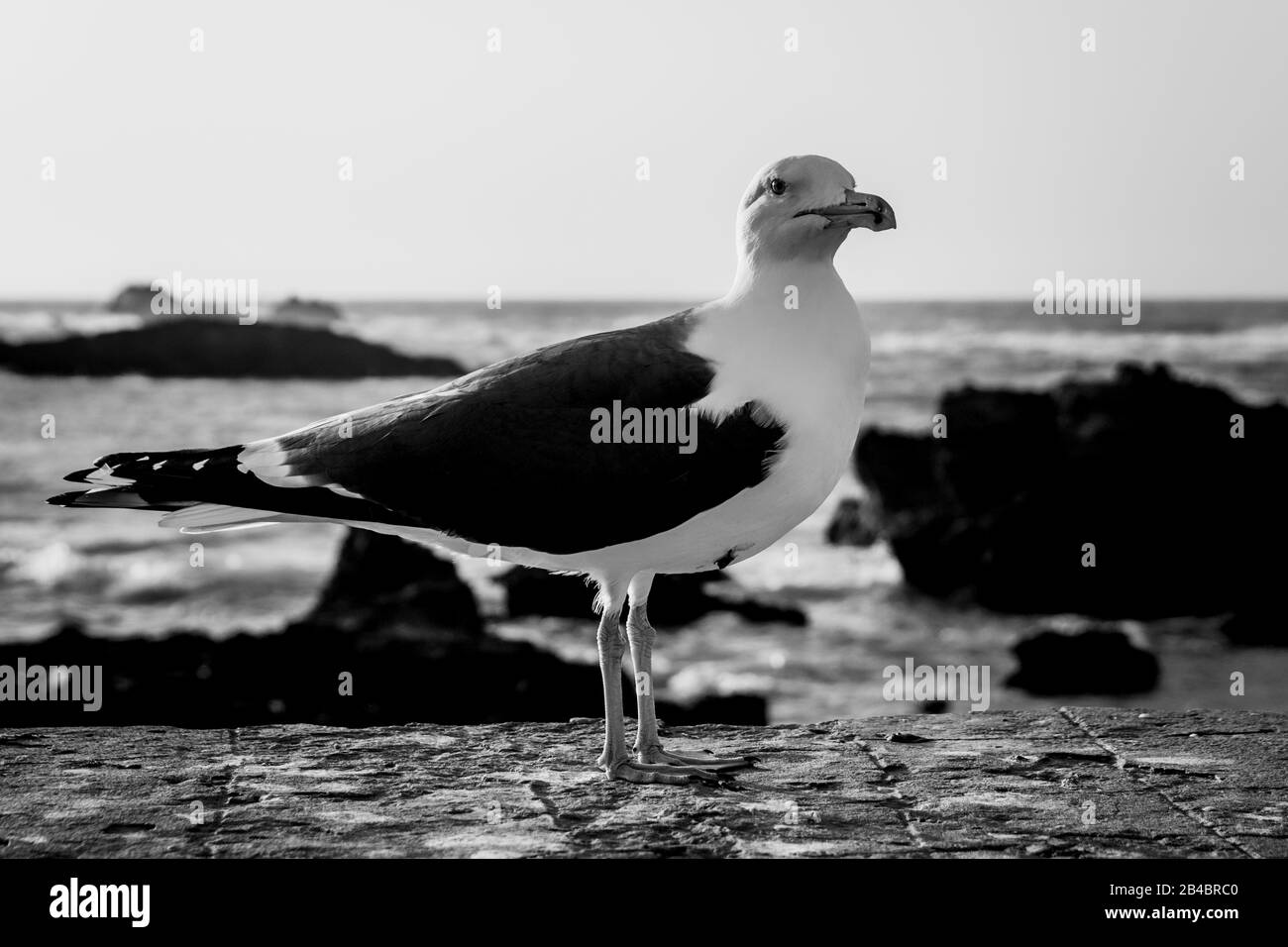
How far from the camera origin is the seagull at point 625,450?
16.8 ft

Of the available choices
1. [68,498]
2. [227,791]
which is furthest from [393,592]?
[227,791]

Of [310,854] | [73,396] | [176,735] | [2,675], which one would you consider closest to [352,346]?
[73,396]

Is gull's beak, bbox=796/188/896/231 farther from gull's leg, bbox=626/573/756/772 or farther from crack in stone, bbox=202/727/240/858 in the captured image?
crack in stone, bbox=202/727/240/858

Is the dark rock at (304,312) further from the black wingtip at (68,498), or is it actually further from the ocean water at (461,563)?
the black wingtip at (68,498)

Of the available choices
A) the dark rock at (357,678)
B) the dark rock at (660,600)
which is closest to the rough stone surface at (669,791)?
the dark rock at (357,678)

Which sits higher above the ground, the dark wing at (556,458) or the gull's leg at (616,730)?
the dark wing at (556,458)

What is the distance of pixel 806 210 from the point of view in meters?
5.29

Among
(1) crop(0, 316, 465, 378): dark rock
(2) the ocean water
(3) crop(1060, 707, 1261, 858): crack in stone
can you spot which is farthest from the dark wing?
(1) crop(0, 316, 465, 378): dark rock

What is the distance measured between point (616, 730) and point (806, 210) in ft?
6.39

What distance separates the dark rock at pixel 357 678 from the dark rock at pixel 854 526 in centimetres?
895

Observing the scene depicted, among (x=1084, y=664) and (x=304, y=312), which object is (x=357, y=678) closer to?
(x=1084, y=664)

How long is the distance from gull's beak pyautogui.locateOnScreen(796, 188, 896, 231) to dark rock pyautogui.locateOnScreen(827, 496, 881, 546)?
17.0 metres

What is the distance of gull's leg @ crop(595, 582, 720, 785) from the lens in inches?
212

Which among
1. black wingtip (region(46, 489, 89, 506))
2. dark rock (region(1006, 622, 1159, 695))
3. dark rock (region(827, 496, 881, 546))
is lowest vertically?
dark rock (region(1006, 622, 1159, 695))
